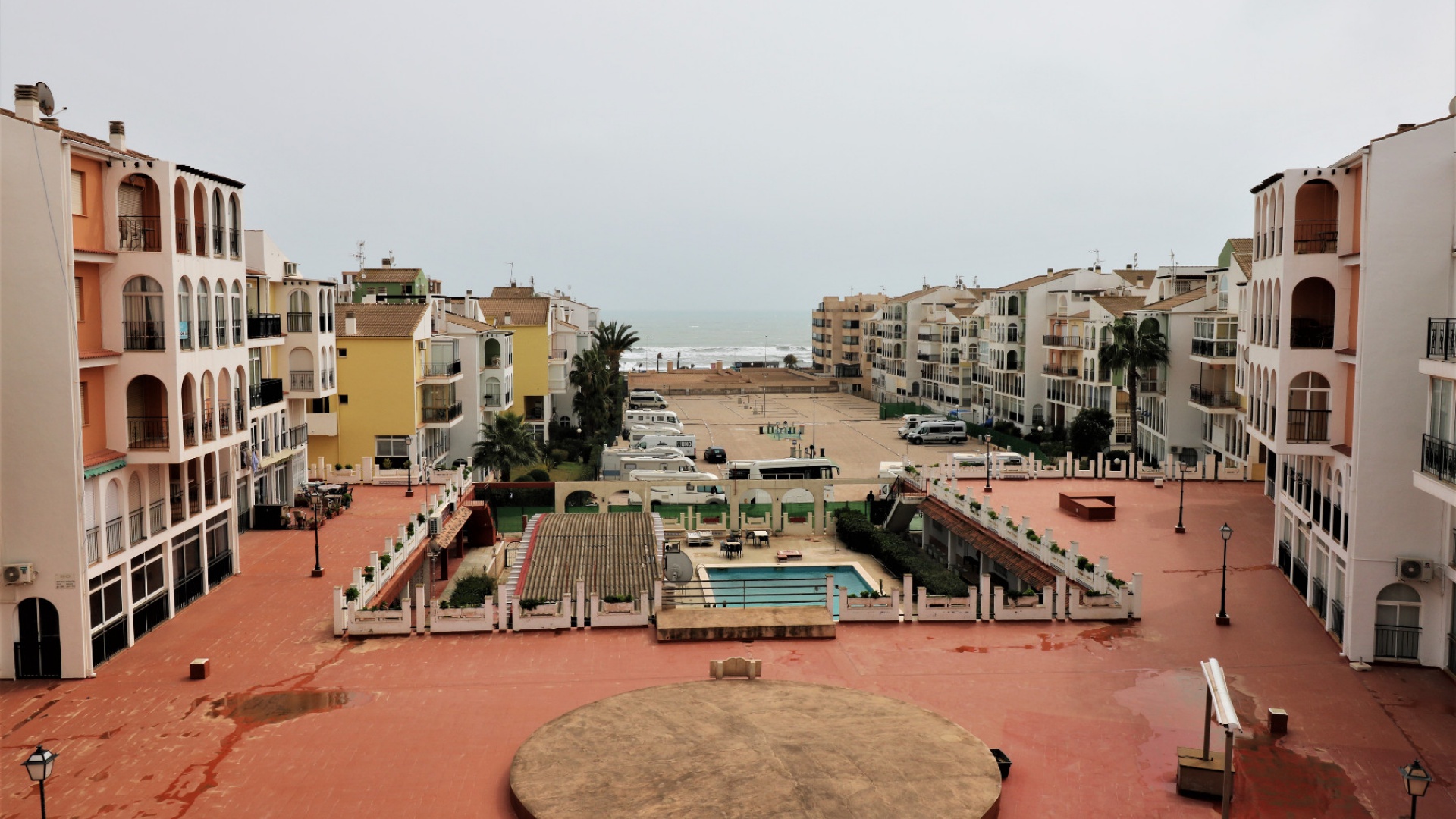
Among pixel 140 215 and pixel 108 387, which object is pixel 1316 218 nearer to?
pixel 140 215

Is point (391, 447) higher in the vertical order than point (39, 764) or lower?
higher

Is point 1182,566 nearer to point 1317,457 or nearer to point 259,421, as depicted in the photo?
point 1317,457

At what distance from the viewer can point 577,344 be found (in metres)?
81.6

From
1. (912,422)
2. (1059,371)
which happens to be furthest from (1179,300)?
(912,422)

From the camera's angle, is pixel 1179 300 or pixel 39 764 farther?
pixel 1179 300

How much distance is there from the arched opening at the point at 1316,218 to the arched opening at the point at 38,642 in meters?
27.8

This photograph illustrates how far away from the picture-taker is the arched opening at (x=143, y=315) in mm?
26203

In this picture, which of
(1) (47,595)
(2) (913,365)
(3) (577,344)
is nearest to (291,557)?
(1) (47,595)

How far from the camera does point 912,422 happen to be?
272 feet

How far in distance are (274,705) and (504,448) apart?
30245 millimetres

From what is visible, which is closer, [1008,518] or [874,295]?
[1008,518]

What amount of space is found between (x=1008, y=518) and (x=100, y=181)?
1047 inches

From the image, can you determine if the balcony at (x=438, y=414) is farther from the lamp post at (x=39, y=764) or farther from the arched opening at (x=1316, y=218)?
the lamp post at (x=39, y=764)

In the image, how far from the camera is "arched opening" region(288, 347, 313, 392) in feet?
145
